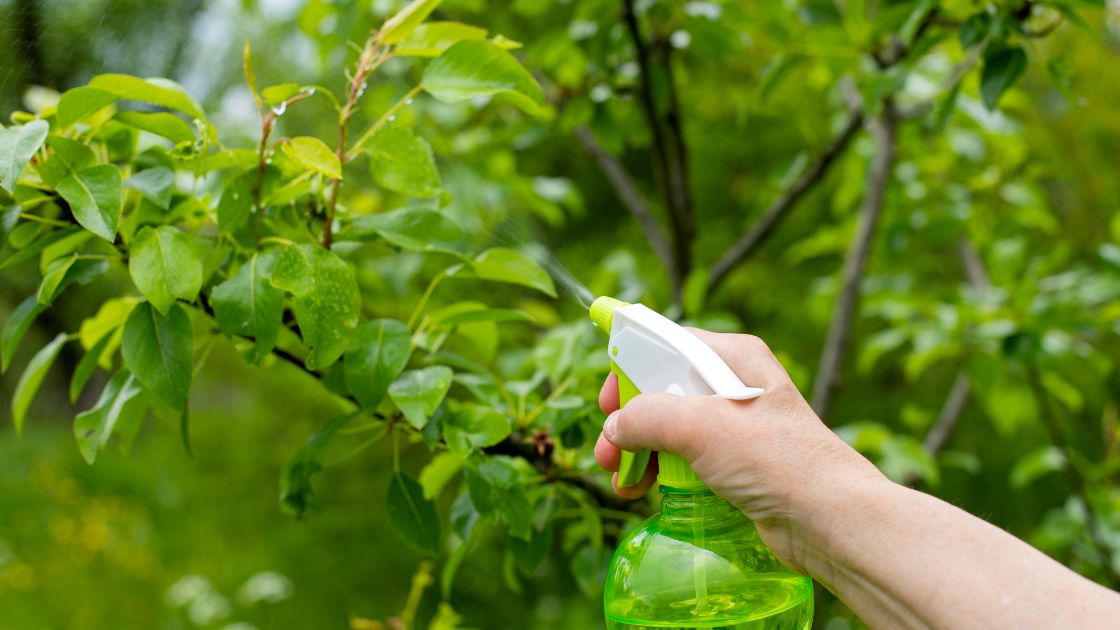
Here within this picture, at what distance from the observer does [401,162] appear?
79 centimetres

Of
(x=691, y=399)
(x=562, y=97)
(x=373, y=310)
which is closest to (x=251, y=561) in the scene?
(x=373, y=310)

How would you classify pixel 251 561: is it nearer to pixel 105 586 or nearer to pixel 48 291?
pixel 105 586

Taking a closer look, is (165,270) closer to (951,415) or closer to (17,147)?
(17,147)

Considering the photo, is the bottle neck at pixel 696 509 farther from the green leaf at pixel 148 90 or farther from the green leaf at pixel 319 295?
the green leaf at pixel 148 90

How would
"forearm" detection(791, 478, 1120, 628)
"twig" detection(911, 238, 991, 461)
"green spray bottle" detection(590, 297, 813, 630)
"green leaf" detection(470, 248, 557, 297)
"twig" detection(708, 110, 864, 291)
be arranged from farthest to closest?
"twig" detection(911, 238, 991, 461) → "twig" detection(708, 110, 864, 291) → "green leaf" detection(470, 248, 557, 297) → "green spray bottle" detection(590, 297, 813, 630) → "forearm" detection(791, 478, 1120, 628)

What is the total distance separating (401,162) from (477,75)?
0.33ft

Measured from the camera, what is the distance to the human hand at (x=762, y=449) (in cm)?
62

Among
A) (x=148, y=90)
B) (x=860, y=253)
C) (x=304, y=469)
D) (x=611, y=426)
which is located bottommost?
(x=860, y=253)

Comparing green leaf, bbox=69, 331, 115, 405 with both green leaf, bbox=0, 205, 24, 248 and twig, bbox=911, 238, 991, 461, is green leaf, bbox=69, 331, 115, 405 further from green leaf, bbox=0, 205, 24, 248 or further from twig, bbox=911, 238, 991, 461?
twig, bbox=911, 238, 991, 461

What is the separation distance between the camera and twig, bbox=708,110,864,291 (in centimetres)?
156

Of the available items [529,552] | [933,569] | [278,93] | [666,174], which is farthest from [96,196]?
[666,174]

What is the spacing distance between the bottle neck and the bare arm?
37mm

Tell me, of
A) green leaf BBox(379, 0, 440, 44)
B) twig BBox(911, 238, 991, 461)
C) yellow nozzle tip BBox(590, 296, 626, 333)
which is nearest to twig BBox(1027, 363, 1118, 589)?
twig BBox(911, 238, 991, 461)

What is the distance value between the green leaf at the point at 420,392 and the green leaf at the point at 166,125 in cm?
27
